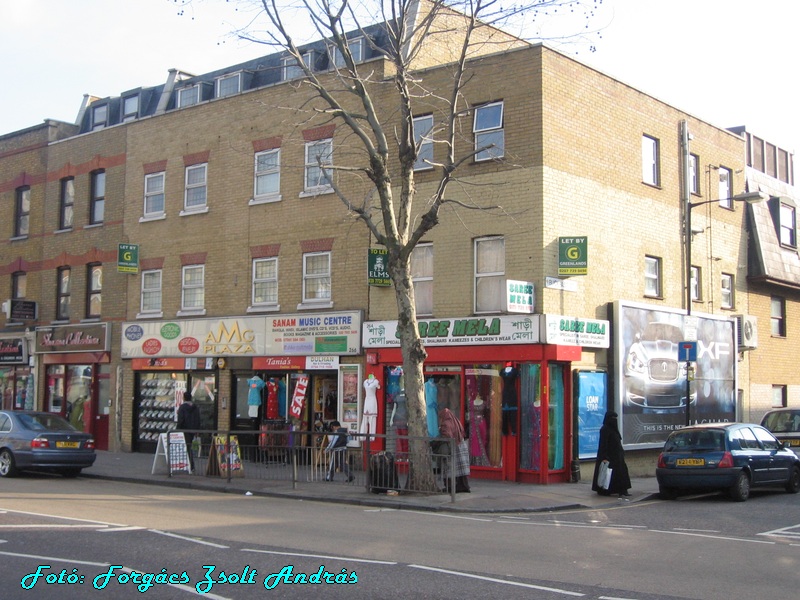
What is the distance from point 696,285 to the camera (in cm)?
2595

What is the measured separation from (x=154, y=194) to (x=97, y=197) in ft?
10.2

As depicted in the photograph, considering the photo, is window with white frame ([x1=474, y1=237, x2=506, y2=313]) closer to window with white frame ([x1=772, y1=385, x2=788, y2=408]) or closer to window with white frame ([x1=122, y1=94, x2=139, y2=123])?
window with white frame ([x1=772, y1=385, x2=788, y2=408])

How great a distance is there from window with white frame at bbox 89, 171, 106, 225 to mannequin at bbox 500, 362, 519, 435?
16165 millimetres

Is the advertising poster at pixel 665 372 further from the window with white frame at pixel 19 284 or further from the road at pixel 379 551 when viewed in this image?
the window with white frame at pixel 19 284

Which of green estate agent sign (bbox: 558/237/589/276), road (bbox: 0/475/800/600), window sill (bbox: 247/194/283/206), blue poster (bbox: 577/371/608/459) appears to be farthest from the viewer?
window sill (bbox: 247/194/283/206)

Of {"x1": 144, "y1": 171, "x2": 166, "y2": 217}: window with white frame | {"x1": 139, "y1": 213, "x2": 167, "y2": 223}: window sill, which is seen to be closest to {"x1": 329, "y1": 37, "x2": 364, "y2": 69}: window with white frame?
{"x1": 144, "y1": 171, "x2": 166, "y2": 217}: window with white frame

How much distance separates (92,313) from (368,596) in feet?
77.8

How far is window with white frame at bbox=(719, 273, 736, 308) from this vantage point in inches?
1065

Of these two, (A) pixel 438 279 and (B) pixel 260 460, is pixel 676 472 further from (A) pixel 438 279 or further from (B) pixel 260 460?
(B) pixel 260 460

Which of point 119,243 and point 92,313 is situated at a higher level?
point 119,243

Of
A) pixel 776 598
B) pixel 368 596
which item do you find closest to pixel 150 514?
pixel 368 596

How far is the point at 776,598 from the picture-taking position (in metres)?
8.65

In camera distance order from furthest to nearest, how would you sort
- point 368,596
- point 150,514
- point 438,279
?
point 438,279 < point 150,514 < point 368,596

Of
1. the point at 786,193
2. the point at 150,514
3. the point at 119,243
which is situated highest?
the point at 786,193
